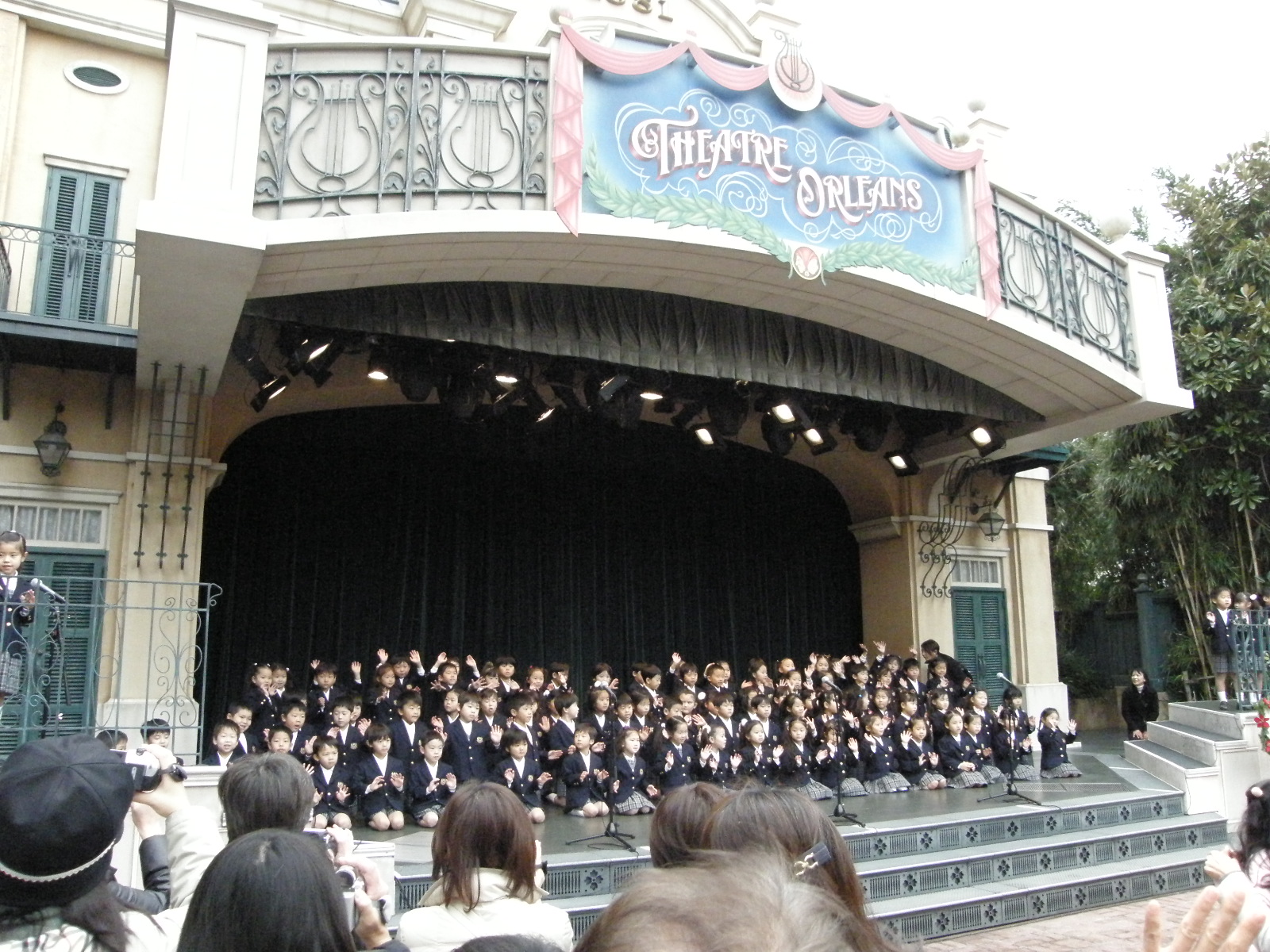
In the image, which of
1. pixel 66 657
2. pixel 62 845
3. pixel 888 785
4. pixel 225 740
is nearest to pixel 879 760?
pixel 888 785

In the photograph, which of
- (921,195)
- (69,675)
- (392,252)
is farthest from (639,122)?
(69,675)

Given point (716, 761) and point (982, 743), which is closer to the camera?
point (716, 761)

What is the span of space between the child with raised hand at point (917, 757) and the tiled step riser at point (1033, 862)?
88.4 inches

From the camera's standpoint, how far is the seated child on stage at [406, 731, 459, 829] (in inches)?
351

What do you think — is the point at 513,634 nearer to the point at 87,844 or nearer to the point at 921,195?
the point at 921,195

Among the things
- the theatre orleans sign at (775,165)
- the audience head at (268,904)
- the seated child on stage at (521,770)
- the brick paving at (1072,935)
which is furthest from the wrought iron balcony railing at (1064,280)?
the audience head at (268,904)

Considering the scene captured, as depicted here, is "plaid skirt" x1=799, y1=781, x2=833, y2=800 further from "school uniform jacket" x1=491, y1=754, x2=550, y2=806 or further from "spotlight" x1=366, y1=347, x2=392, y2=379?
"spotlight" x1=366, y1=347, x2=392, y2=379

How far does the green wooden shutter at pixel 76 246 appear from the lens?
873cm

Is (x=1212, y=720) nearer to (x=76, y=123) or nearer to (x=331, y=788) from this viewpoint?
(x=331, y=788)

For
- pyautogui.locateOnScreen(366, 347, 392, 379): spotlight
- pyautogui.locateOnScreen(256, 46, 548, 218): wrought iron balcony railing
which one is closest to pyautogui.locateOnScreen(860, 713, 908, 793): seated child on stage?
pyautogui.locateOnScreen(366, 347, 392, 379): spotlight

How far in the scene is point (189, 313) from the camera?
7.78 meters

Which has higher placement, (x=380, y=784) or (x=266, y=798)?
(x=266, y=798)

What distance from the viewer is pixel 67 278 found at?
880 cm

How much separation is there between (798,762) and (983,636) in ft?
17.1
